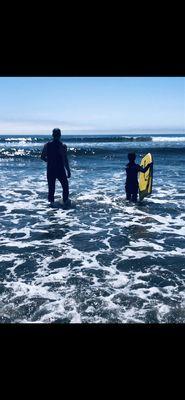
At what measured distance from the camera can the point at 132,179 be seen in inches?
360

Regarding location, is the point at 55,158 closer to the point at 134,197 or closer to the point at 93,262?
the point at 134,197

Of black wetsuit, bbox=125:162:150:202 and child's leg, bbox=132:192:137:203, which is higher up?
black wetsuit, bbox=125:162:150:202

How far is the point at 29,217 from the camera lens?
816cm

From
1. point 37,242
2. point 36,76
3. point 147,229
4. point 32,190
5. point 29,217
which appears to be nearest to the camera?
point 36,76

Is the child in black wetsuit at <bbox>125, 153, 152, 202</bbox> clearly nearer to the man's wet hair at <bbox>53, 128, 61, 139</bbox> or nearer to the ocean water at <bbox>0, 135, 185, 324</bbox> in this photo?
the ocean water at <bbox>0, 135, 185, 324</bbox>

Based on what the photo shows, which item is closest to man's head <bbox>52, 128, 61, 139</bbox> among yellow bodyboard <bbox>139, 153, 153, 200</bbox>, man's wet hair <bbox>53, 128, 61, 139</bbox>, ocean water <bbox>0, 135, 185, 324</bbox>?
man's wet hair <bbox>53, 128, 61, 139</bbox>

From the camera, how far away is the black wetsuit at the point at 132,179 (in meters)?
9.08

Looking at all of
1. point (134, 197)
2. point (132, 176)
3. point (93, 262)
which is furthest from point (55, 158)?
point (93, 262)

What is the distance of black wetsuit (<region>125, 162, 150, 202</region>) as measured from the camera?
29.8ft

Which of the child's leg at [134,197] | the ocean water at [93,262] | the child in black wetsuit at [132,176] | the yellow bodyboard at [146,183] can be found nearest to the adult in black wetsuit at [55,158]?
the ocean water at [93,262]
